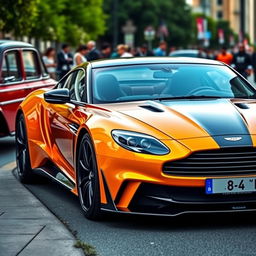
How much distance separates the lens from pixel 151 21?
101500mm

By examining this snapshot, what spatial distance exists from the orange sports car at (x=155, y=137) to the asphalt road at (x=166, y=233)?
0.16 m

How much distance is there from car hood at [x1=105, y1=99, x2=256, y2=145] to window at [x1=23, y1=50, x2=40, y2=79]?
6.56 meters

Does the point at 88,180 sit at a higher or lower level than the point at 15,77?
higher

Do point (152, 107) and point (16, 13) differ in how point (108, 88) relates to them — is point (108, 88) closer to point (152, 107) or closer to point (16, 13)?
point (152, 107)

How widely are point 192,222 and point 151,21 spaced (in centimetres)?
9494

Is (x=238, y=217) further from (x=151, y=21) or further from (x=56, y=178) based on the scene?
(x=151, y=21)

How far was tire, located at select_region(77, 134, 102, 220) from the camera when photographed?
7258 mm

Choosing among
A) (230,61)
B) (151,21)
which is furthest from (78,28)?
(151,21)

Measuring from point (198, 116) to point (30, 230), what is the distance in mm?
1517

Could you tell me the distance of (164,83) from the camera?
329 inches

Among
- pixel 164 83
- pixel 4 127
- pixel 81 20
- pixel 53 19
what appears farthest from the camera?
pixel 81 20

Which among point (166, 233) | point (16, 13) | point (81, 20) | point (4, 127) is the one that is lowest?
point (81, 20)

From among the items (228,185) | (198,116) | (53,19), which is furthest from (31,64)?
(53,19)

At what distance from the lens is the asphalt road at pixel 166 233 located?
6.29 m
